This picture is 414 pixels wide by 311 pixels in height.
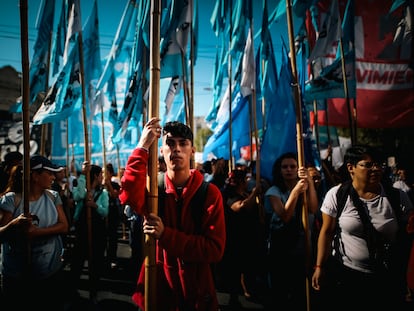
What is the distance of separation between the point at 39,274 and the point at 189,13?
4301 mm

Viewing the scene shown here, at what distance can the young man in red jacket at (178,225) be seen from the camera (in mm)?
1655

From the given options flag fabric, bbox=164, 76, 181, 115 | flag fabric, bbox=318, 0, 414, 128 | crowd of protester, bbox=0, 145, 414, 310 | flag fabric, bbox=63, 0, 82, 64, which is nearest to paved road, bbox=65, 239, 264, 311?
crowd of protester, bbox=0, 145, 414, 310

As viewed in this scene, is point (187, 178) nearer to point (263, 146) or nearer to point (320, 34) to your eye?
point (263, 146)

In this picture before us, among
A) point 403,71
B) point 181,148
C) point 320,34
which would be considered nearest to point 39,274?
point 181,148

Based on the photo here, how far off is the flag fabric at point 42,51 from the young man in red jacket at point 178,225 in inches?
172

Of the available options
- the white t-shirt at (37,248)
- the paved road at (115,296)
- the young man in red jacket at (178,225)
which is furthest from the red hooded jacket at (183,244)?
the paved road at (115,296)

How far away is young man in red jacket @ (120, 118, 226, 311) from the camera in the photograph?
1.66 m

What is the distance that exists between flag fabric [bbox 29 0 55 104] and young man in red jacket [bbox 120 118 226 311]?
172 inches

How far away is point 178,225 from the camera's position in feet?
6.01

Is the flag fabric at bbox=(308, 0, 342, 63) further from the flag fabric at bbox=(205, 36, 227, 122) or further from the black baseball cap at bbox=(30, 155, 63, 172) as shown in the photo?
the black baseball cap at bbox=(30, 155, 63, 172)

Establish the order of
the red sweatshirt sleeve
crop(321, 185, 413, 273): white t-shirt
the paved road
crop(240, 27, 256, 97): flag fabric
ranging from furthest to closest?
crop(240, 27, 256, 97): flag fabric < the paved road < crop(321, 185, 413, 273): white t-shirt < the red sweatshirt sleeve

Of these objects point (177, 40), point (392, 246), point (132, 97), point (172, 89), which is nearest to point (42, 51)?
point (132, 97)

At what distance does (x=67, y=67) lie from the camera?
501cm

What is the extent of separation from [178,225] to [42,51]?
515 cm
